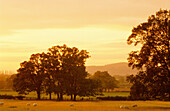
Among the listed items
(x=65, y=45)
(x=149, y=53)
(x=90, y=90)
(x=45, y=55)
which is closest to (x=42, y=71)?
(x=45, y=55)

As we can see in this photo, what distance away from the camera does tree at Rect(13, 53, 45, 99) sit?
3155 inches

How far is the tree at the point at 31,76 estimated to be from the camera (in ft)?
263

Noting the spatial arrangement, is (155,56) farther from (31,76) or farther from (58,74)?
(31,76)

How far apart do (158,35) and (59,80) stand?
139 feet

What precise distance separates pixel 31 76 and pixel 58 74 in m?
9.08

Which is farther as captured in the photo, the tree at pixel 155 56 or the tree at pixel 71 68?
the tree at pixel 71 68

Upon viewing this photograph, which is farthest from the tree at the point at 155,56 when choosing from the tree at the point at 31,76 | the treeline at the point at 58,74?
the tree at the point at 31,76

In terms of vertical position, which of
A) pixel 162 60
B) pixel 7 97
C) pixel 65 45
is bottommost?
pixel 7 97

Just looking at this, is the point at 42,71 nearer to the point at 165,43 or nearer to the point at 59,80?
the point at 59,80

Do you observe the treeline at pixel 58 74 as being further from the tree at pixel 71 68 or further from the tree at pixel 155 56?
the tree at pixel 155 56

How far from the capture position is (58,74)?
78.8 meters

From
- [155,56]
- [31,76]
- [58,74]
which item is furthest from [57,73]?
[155,56]

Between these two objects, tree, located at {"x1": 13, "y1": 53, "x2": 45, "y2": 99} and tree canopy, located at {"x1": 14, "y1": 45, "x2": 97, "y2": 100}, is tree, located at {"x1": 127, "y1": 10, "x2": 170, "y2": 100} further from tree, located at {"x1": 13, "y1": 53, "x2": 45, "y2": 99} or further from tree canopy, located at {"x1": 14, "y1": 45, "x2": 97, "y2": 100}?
tree, located at {"x1": 13, "y1": 53, "x2": 45, "y2": 99}

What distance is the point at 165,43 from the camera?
4081cm
